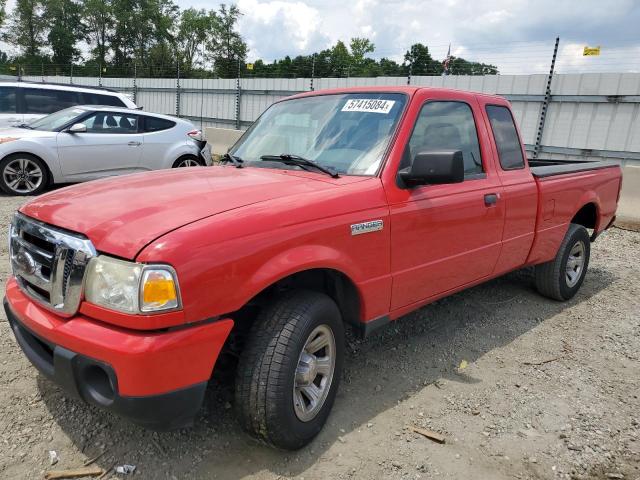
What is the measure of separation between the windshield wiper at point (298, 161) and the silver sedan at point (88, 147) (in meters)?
4.35

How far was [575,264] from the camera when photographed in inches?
201

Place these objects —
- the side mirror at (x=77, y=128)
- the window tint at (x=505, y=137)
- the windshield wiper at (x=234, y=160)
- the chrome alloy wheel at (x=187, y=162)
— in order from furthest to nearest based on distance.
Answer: the chrome alloy wheel at (x=187, y=162)
the side mirror at (x=77, y=128)
the window tint at (x=505, y=137)
the windshield wiper at (x=234, y=160)

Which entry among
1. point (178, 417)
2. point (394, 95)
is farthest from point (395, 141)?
point (178, 417)

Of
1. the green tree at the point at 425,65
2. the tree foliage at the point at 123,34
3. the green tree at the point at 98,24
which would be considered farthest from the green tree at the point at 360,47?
the green tree at the point at 425,65

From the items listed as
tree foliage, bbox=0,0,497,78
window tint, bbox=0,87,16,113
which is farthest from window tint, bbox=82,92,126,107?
tree foliage, bbox=0,0,497,78

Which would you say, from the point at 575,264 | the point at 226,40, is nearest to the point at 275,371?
the point at 575,264

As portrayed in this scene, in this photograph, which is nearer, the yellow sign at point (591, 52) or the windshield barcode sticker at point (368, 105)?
the windshield barcode sticker at point (368, 105)

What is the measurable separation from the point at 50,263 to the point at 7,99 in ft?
31.7

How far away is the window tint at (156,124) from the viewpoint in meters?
9.30

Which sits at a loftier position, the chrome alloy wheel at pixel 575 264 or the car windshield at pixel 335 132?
the car windshield at pixel 335 132

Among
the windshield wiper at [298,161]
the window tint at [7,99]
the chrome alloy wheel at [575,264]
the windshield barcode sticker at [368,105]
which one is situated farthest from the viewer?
the window tint at [7,99]

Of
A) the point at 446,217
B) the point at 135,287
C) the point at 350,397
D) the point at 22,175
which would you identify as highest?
the point at 446,217

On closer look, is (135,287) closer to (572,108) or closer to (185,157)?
(185,157)

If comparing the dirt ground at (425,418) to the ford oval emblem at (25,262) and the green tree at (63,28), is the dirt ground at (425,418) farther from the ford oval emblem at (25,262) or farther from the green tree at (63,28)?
the green tree at (63,28)
